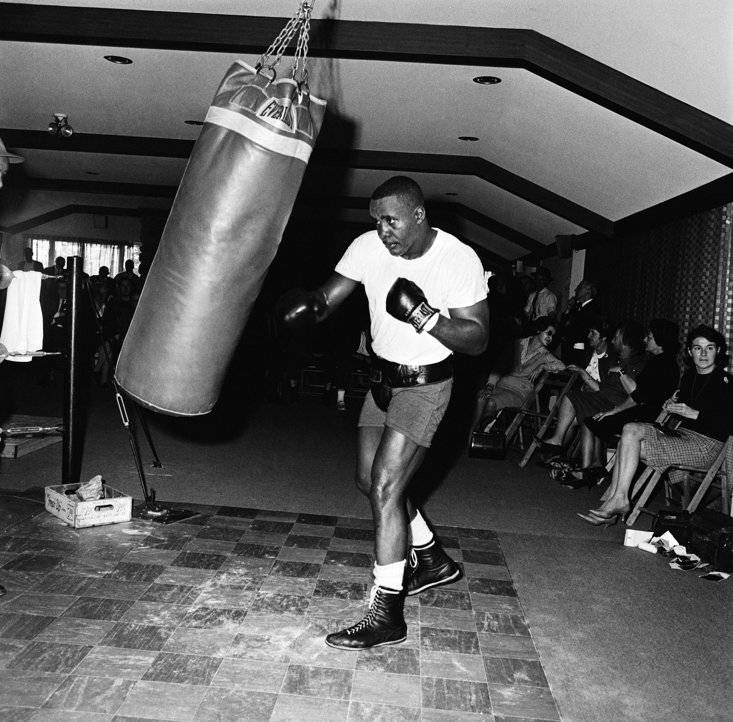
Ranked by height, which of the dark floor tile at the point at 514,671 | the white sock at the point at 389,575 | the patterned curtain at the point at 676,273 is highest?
the patterned curtain at the point at 676,273

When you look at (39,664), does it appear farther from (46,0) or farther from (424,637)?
(46,0)

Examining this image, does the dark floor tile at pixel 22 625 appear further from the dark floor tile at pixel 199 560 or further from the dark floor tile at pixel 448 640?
the dark floor tile at pixel 448 640

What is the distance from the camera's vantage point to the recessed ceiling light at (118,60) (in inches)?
243

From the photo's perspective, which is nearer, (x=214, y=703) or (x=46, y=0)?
(x=214, y=703)

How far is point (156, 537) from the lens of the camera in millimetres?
3617

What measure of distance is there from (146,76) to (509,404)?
4.13 meters

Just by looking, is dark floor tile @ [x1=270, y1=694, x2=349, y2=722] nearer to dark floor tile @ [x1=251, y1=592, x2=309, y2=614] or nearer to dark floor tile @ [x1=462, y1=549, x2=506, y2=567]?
dark floor tile @ [x1=251, y1=592, x2=309, y2=614]

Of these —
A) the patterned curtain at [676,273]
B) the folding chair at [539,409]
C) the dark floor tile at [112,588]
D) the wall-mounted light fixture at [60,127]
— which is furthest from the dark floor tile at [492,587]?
the wall-mounted light fixture at [60,127]

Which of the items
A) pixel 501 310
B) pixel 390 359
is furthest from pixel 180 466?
pixel 501 310

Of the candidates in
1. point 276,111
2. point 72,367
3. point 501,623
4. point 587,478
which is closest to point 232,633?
point 501,623

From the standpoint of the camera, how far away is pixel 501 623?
116 inches

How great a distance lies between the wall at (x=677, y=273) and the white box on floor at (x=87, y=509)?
4098 millimetres

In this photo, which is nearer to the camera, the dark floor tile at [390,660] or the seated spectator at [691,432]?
the dark floor tile at [390,660]

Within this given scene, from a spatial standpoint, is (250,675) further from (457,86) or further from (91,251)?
(91,251)
